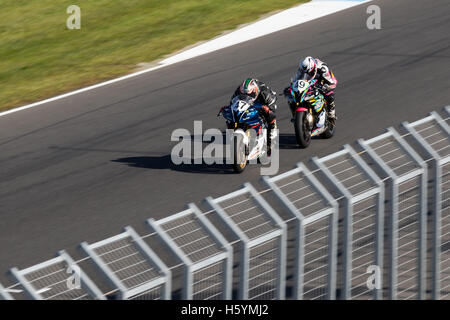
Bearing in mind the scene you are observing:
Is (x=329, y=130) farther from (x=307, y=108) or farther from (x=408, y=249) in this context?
(x=408, y=249)

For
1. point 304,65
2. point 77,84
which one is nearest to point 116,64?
point 77,84

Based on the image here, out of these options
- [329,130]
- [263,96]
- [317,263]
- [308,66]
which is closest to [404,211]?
[317,263]

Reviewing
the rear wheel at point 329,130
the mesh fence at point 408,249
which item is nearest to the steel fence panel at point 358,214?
the mesh fence at point 408,249

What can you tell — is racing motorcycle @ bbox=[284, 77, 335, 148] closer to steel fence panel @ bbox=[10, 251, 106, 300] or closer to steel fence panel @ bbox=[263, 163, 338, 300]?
steel fence panel @ bbox=[263, 163, 338, 300]

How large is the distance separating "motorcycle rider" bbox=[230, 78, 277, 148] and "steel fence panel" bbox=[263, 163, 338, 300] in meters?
6.84

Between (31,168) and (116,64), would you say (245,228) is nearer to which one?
(31,168)

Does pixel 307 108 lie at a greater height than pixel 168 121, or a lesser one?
greater

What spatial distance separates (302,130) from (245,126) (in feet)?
4.24

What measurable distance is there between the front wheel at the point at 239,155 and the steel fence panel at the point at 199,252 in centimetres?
697

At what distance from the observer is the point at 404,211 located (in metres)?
7.52

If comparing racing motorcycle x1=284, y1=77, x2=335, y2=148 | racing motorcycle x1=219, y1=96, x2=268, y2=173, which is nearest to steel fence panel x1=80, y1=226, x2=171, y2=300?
racing motorcycle x1=219, y1=96, x2=268, y2=173

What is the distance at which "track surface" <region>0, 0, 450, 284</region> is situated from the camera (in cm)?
1184

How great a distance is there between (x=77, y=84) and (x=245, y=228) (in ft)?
48.3
